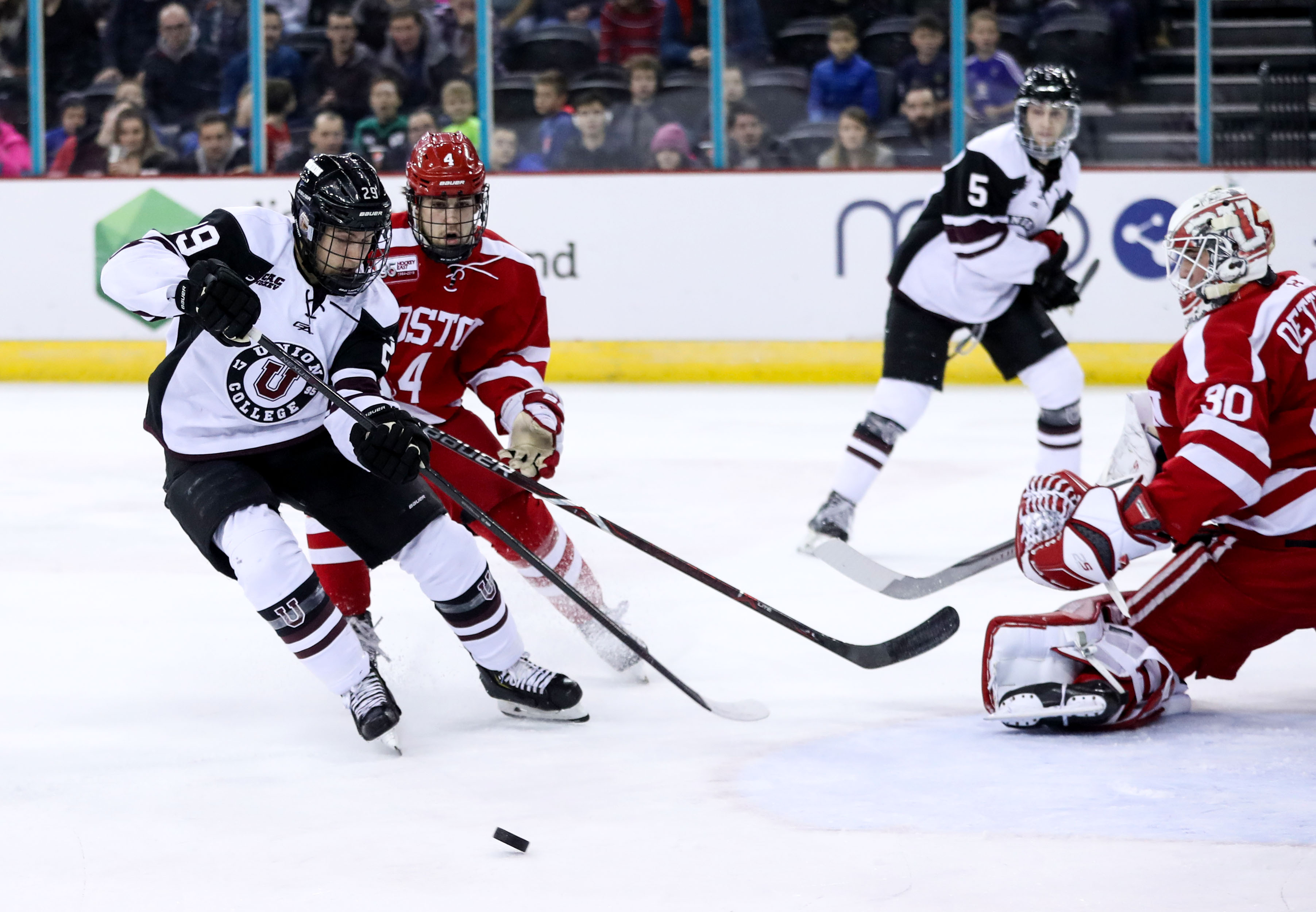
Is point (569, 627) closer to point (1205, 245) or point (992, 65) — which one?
point (1205, 245)

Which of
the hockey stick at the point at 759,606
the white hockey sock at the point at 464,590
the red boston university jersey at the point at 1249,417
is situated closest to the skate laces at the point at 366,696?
the white hockey sock at the point at 464,590

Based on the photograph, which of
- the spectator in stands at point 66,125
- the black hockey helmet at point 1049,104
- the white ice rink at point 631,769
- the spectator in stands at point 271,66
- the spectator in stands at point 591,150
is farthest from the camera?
the spectator in stands at point 66,125

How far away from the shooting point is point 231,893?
6.22ft

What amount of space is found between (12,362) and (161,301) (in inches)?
200

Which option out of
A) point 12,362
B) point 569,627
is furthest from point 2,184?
point 569,627

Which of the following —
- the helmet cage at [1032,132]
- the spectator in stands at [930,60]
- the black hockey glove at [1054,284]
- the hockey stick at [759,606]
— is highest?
the spectator in stands at [930,60]

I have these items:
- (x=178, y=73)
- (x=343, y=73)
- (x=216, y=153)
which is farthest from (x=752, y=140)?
(x=178, y=73)

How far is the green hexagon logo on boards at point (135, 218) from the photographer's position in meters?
7.08

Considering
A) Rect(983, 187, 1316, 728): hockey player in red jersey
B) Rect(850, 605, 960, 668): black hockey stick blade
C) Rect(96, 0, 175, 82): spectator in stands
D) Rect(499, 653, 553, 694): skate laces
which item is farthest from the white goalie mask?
Rect(96, 0, 175, 82): spectator in stands

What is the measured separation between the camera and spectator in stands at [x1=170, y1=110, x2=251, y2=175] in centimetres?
711

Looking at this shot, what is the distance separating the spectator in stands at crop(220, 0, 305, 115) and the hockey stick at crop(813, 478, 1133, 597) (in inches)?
169

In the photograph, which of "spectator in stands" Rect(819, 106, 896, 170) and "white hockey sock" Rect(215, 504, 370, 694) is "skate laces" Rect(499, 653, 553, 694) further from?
"spectator in stands" Rect(819, 106, 896, 170)

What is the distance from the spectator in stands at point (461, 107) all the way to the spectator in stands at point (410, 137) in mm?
45

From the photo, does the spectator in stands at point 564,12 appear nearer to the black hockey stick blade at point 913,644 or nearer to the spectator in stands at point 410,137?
the spectator in stands at point 410,137
